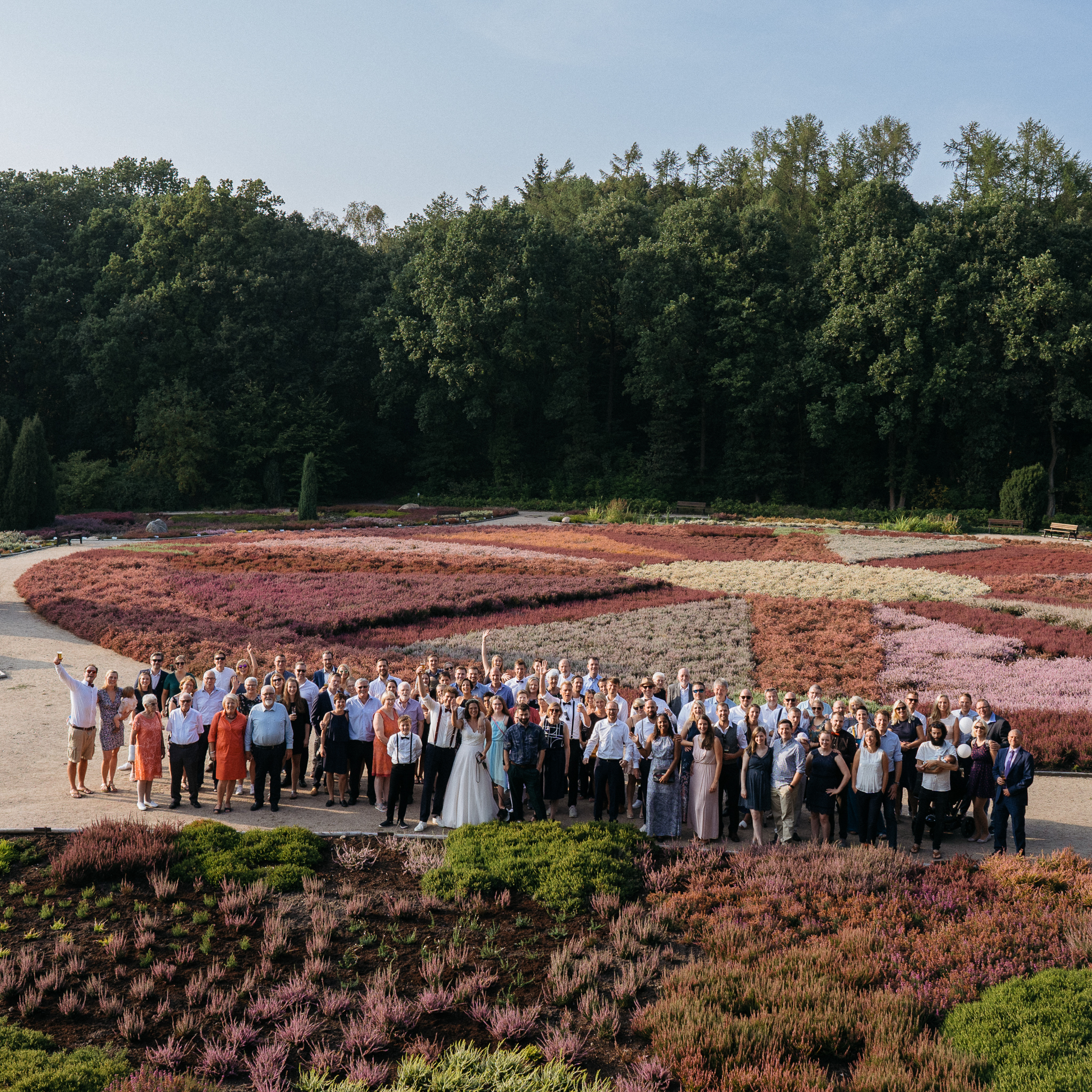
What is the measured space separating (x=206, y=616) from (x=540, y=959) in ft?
51.1

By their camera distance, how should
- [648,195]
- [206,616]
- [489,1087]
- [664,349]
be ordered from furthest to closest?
[648,195]
[664,349]
[206,616]
[489,1087]

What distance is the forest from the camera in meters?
50.6

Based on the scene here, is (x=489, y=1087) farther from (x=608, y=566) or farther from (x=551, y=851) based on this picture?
(x=608, y=566)

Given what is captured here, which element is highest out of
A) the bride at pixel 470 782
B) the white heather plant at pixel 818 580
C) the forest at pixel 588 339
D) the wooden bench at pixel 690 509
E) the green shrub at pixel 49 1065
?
the forest at pixel 588 339

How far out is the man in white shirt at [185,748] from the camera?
37.1 ft

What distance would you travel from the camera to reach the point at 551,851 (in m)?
9.55

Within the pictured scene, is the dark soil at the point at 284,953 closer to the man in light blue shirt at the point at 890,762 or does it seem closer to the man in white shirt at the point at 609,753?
the man in white shirt at the point at 609,753

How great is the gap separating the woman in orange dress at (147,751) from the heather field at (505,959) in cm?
158

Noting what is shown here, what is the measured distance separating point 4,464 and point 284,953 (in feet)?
134

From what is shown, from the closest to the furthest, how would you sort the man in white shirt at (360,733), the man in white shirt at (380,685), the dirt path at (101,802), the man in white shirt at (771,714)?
1. the dirt path at (101,802)
2. the man in white shirt at (771,714)
3. the man in white shirt at (360,733)
4. the man in white shirt at (380,685)

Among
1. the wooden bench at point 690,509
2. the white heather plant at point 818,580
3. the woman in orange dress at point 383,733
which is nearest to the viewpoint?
the woman in orange dress at point 383,733

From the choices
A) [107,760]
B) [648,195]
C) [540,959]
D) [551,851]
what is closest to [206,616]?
[107,760]

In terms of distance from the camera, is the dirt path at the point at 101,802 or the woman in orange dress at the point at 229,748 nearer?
the dirt path at the point at 101,802

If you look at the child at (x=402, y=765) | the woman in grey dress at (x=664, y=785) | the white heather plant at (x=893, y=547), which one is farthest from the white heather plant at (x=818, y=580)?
the child at (x=402, y=765)
